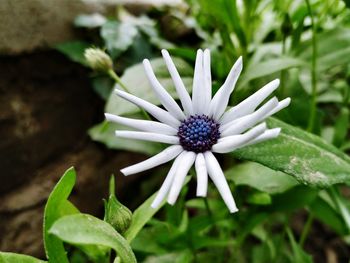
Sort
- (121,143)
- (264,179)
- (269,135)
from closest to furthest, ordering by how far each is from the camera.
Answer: (269,135), (264,179), (121,143)

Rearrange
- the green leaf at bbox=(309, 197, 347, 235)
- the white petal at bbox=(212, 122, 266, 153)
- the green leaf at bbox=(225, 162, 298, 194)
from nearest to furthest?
the white petal at bbox=(212, 122, 266, 153)
the green leaf at bbox=(225, 162, 298, 194)
the green leaf at bbox=(309, 197, 347, 235)

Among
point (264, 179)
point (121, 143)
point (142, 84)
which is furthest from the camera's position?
point (121, 143)

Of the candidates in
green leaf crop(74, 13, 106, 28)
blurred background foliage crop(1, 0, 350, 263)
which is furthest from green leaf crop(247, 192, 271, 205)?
green leaf crop(74, 13, 106, 28)

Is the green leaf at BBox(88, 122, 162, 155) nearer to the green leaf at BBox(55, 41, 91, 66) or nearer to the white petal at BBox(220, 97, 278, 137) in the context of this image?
the green leaf at BBox(55, 41, 91, 66)

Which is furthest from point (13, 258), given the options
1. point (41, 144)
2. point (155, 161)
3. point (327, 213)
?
point (327, 213)

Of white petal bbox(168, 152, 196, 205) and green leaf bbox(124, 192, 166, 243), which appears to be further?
green leaf bbox(124, 192, 166, 243)

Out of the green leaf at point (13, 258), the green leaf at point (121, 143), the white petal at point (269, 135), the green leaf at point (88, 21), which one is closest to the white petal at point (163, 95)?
the white petal at point (269, 135)

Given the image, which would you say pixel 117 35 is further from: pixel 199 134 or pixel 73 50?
pixel 199 134

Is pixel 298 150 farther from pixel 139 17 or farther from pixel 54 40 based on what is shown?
pixel 139 17
